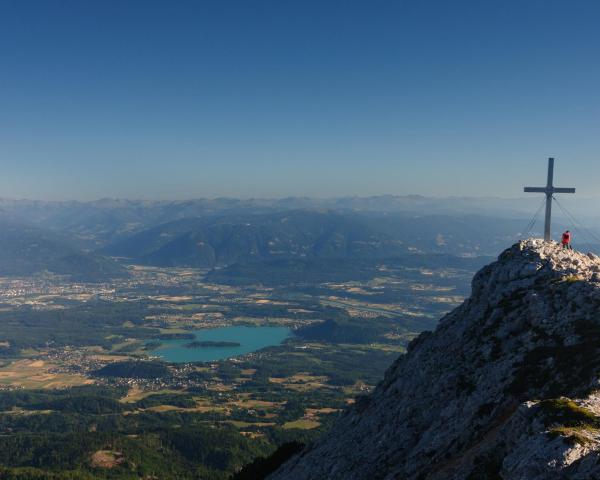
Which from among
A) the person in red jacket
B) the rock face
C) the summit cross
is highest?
the summit cross

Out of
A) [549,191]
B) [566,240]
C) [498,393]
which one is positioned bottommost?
[498,393]

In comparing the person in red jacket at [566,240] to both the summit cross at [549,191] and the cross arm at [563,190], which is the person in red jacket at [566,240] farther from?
the cross arm at [563,190]

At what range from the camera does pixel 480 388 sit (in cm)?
3534

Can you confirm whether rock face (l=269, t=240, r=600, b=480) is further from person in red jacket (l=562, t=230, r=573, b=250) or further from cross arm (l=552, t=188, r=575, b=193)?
cross arm (l=552, t=188, r=575, b=193)

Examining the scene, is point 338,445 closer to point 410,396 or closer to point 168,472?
point 410,396

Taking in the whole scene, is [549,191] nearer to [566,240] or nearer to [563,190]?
[563,190]

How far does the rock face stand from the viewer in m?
22.8

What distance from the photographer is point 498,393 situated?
33156 millimetres

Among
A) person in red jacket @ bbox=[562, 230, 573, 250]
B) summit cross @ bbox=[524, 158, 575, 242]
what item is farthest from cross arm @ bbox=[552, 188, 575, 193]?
person in red jacket @ bbox=[562, 230, 573, 250]

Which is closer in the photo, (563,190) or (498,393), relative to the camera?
(498,393)

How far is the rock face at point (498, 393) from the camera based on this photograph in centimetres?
2278

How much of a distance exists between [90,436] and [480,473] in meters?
194

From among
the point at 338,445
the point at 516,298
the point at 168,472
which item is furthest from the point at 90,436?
the point at 516,298

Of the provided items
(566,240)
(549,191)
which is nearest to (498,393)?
(566,240)
